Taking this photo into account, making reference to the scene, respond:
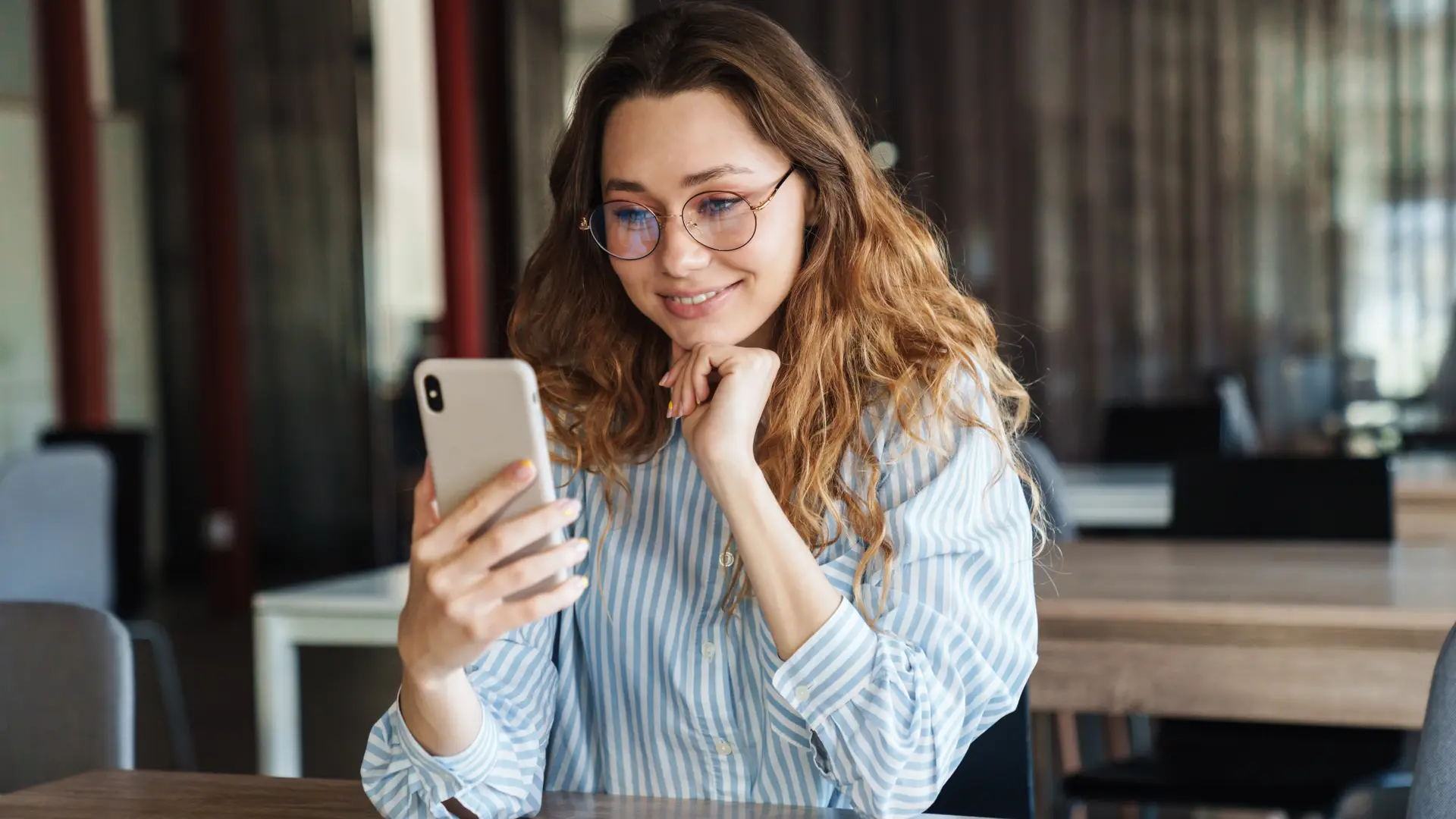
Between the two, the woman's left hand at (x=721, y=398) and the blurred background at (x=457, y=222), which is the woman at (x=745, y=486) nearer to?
the woman's left hand at (x=721, y=398)

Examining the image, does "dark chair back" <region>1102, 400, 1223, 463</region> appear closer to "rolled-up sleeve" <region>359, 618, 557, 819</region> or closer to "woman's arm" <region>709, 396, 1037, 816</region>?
"woman's arm" <region>709, 396, 1037, 816</region>

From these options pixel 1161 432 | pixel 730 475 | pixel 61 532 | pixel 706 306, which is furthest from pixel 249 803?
pixel 1161 432

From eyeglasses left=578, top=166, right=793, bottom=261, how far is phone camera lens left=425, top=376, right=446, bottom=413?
36 cm

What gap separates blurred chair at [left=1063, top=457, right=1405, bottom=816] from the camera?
2174 millimetres

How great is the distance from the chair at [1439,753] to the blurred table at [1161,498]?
5.70 feet

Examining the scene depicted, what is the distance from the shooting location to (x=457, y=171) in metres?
6.44

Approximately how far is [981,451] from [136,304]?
6.06 meters

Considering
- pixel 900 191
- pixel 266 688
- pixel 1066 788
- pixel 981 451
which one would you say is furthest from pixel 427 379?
pixel 1066 788

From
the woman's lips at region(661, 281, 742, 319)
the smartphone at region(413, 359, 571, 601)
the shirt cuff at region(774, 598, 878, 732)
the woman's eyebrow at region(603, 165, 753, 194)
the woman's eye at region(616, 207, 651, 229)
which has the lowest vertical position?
the shirt cuff at region(774, 598, 878, 732)

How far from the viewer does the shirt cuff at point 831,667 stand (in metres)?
1.16

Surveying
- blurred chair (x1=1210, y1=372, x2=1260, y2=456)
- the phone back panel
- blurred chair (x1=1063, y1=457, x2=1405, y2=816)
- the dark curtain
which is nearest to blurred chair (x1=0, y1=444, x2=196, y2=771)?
blurred chair (x1=1063, y1=457, x2=1405, y2=816)

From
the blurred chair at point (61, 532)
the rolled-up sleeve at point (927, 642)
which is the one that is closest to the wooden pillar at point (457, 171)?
the blurred chair at point (61, 532)

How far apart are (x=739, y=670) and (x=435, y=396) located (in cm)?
46

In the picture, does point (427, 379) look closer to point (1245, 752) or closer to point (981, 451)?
point (981, 451)
